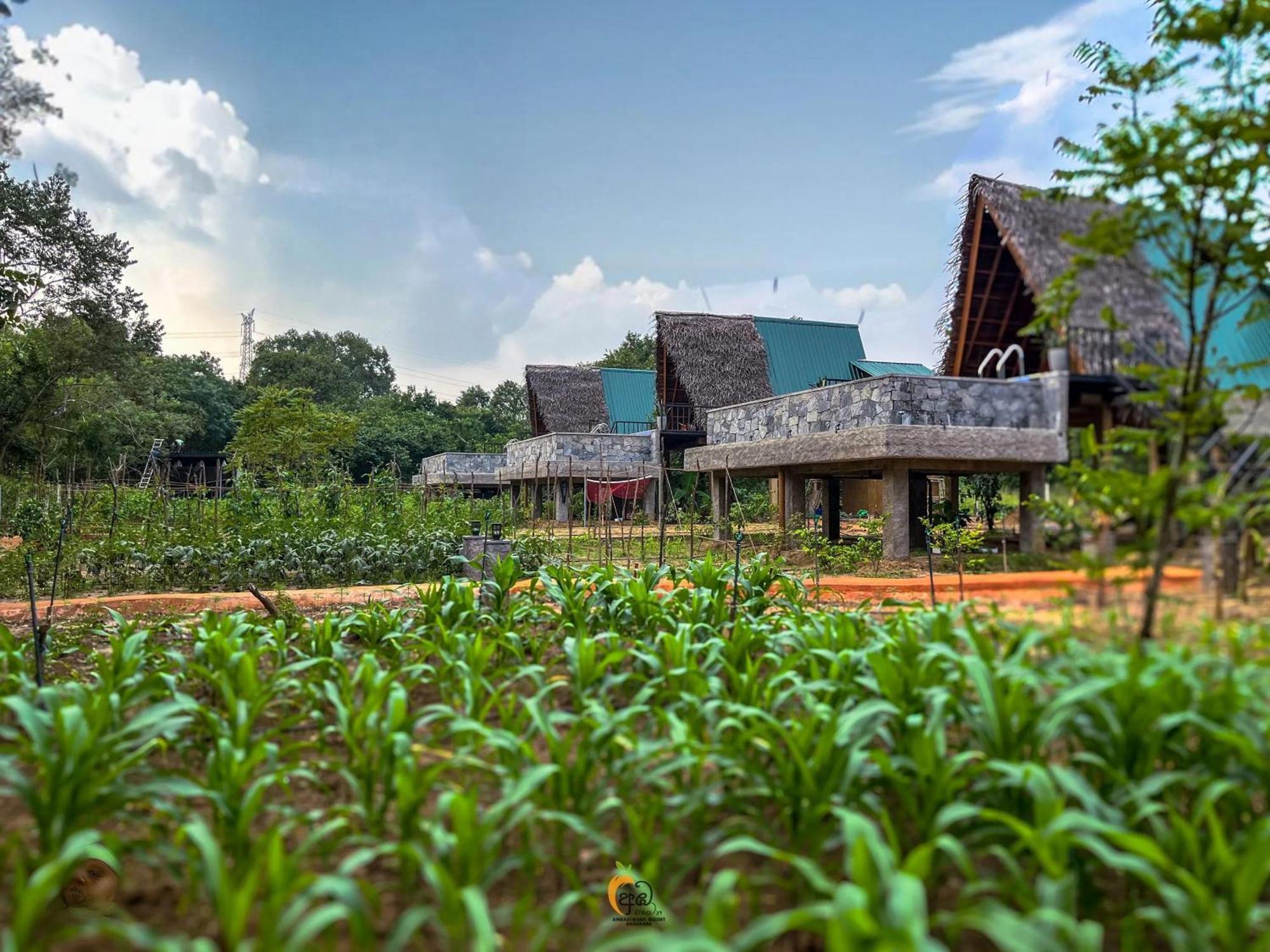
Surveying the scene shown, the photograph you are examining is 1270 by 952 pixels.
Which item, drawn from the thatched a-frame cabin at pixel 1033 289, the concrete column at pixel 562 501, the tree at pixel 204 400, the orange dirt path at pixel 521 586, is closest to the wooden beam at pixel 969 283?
the thatched a-frame cabin at pixel 1033 289

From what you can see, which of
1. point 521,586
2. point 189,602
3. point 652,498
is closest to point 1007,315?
point 521,586

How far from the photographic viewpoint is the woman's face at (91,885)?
259 cm

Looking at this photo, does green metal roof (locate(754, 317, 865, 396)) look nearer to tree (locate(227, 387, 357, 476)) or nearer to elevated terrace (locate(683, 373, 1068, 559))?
elevated terrace (locate(683, 373, 1068, 559))

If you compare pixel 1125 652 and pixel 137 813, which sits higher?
pixel 1125 652

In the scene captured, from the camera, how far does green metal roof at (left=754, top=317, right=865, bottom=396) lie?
20766 millimetres

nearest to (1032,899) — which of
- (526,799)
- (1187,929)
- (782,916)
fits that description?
(1187,929)

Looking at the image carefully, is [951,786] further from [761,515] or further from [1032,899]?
[761,515]

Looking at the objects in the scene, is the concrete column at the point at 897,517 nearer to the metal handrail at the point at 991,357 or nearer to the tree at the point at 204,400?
the metal handrail at the point at 991,357

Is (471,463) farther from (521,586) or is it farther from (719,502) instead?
(521,586)

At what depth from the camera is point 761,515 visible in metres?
20.0

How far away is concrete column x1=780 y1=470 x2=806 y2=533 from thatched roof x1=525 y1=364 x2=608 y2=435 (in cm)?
1292

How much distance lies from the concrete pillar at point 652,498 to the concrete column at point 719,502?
229 inches

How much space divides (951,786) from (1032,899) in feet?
1.23

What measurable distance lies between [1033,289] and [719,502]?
729cm
